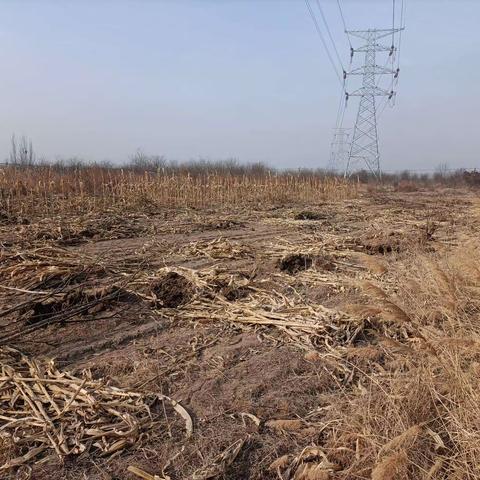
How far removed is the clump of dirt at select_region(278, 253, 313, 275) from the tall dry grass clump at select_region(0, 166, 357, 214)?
7.28 meters

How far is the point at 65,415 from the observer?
9.73 feet

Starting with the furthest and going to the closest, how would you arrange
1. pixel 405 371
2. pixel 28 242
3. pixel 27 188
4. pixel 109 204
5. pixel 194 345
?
pixel 109 204 → pixel 27 188 → pixel 28 242 → pixel 194 345 → pixel 405 371

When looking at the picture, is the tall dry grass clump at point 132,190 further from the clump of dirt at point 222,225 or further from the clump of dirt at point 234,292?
the clump of dirt at point 234,292

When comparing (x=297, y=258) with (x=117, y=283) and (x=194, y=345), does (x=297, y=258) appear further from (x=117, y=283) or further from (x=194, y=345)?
(x=194, y=345)

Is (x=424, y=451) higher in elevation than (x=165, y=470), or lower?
higher

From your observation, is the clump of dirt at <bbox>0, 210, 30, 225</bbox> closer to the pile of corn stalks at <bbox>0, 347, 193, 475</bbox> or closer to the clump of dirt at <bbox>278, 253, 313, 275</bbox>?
the clump of dirt at <bbox>278, 253, 313, 275</bbox>

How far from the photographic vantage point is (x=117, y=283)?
205 inches

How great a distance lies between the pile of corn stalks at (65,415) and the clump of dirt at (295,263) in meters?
3.22

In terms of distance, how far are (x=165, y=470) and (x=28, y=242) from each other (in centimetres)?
551

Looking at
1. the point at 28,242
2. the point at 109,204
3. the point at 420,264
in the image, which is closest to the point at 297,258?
the point at 420,264

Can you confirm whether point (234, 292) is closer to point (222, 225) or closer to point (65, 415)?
point (65, 415)

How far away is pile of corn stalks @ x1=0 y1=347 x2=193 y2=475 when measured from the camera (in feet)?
8.77

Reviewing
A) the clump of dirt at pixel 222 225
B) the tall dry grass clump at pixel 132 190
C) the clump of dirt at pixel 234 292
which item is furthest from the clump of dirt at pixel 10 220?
the clump of dirt at pixel 234 292

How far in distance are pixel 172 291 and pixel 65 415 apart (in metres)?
2.16
